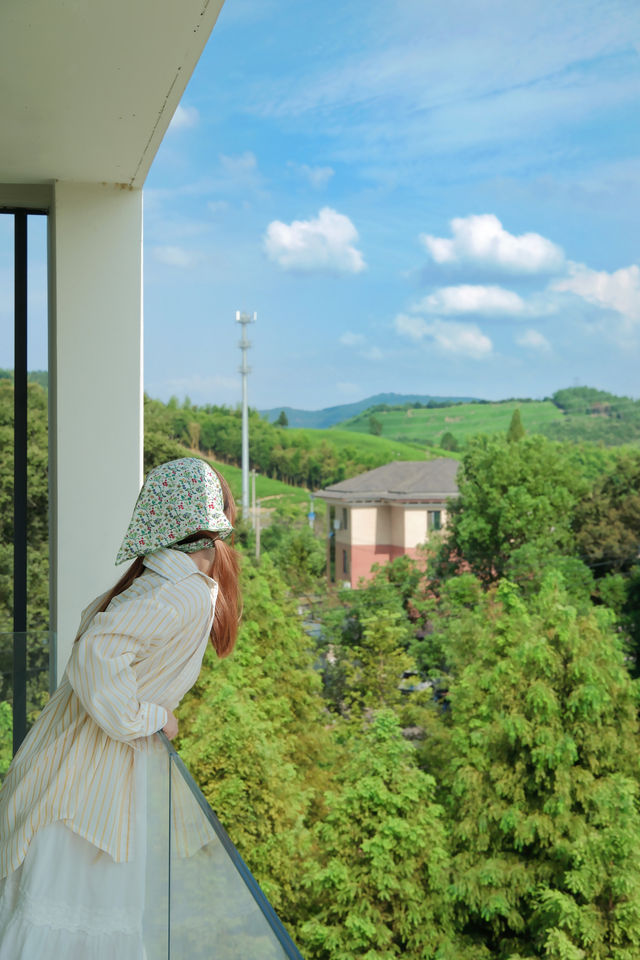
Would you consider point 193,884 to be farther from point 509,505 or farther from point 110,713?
point 509,505

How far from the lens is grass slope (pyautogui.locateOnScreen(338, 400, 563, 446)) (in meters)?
50.8

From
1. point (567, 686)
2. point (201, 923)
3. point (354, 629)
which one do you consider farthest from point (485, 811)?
point (201, 923)

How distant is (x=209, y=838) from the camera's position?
109 cm

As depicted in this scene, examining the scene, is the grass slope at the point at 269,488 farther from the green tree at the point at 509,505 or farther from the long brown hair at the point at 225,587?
the long brown hair at the point at 225,587

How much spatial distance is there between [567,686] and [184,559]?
1399 cm

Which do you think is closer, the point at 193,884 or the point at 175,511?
the point at 193,884

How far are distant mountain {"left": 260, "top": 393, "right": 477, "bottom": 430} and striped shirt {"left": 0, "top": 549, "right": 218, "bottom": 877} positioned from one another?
54.6 m

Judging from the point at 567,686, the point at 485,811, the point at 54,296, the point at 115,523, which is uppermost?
the point at 54,296

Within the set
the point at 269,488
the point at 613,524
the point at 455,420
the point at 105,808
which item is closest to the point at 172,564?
the point at 105,808

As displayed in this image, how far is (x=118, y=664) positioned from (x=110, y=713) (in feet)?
0.20

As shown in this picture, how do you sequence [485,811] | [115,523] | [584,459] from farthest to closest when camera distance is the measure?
[584,459]
[485,811]
[115,523]

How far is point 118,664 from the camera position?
1.16 metres

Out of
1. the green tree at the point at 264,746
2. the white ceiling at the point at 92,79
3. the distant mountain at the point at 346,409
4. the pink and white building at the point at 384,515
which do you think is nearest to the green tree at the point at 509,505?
the pink and white building at the point at 384,515

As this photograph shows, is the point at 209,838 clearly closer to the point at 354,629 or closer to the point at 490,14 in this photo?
the point at 354,629
